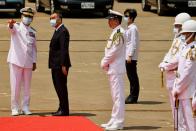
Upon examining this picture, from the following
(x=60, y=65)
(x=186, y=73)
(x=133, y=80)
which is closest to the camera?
(x=186, y=73)

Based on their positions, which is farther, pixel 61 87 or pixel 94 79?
pixel 94 79

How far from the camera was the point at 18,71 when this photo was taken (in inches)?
574

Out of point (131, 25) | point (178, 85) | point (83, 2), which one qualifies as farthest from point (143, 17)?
point (178, 85)

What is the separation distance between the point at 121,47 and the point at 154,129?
1.44 m

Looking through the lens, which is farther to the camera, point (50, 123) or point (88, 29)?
point (88, 29)

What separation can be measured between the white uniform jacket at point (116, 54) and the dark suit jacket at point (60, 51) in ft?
3.05

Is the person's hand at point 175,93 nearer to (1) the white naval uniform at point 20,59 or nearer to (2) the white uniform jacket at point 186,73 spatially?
(2) the white uniform jacket at point 186,73

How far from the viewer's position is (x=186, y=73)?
11.2 meters

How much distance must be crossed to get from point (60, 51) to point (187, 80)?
3416 mm

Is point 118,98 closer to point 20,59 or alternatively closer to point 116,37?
point 116,37

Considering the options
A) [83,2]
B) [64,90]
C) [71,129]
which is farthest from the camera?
[83,2]

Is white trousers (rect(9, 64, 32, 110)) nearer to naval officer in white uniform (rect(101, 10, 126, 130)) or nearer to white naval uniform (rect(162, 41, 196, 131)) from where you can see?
naval officer in white uniform (rect(101, 10, 126, 130))

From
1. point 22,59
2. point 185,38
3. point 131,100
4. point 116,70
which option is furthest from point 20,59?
point 185,38

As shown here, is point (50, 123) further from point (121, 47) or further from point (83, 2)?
point (83, 2)
